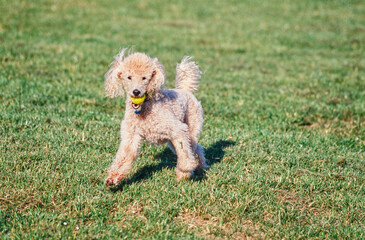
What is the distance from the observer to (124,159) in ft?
17.4

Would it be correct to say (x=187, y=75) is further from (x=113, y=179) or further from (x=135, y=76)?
(x=113, y=179)

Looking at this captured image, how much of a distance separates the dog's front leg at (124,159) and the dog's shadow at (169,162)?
1.15 ft

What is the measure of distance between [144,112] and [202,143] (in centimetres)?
217

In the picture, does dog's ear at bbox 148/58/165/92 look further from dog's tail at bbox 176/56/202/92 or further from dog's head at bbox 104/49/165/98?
dog's tail at bbox 176/56/202/92

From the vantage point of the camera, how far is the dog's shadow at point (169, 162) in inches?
228

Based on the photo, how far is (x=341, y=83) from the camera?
39.1 ft

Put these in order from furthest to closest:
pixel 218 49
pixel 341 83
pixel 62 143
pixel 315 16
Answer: pixel 315 16 < pixel 218 49 < pixel 341 83 < pixel 62 143

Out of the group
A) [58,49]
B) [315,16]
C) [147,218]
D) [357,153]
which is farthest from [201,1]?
[147,218]

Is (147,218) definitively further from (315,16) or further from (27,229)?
(315,16)

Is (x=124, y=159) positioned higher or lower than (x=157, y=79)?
lower

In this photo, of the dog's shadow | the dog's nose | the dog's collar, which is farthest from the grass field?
the dog's nose

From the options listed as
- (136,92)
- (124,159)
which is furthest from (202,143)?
(136,92)

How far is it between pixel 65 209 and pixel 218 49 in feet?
40.7

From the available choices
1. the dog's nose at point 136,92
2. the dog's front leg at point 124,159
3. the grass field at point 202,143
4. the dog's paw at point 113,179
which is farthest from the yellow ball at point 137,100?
the grass field at point 202,143
